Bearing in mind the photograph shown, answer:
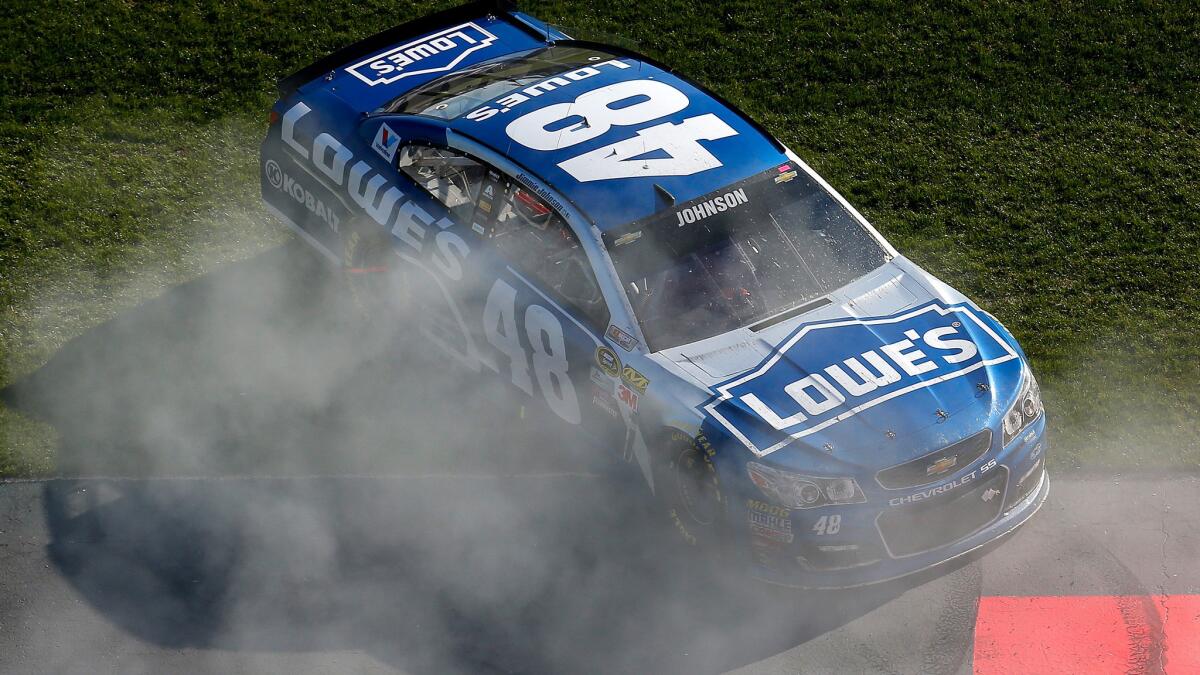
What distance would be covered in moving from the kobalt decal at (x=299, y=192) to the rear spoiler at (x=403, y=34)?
0.46m

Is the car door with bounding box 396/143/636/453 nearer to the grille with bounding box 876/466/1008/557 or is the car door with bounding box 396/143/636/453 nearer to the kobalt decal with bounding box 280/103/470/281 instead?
the kobalt decal with bounding box 280/103/470/281

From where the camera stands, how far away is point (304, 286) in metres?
7.86

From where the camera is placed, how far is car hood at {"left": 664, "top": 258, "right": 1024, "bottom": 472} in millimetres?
5426

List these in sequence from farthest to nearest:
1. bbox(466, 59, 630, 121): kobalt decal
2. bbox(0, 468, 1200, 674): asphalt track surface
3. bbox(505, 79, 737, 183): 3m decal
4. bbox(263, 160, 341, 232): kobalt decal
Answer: bbox(263, 160, 341, 232): kobalt decal, bbox(466, 59, 630, 121): kobalt decal, bbox(505, 79, 737, 183): 3m decal, bbox(0, 468, 1200, 674): asphalt track surface

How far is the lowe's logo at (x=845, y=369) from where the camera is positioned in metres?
5.50

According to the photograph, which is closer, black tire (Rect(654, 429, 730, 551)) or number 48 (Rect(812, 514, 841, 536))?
number 48 (Rect(812, 514, 841, 536))

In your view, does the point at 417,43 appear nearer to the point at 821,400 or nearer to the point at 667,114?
the point at 667,114

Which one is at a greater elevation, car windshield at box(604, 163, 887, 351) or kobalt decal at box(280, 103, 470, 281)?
car windshield at box(604, 163, 887, 351)

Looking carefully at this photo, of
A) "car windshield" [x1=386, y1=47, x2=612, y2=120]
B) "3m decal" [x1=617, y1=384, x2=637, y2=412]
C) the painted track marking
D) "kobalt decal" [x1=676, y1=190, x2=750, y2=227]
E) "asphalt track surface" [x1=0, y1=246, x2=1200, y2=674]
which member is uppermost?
"kobalt decal" [x1=676, y1=190, x2=750, y2=227]

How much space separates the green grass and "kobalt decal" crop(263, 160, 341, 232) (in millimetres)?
750

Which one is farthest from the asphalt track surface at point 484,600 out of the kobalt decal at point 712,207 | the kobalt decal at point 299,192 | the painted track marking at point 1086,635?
the kobalt decal at point 299,192

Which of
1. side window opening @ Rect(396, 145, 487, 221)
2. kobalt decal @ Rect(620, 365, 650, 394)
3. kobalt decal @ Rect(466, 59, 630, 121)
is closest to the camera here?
kobalt decal @ Rect(620, 365, 650, 394)

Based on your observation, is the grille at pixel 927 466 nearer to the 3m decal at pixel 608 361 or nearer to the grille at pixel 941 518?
the grille at pixel 941 518

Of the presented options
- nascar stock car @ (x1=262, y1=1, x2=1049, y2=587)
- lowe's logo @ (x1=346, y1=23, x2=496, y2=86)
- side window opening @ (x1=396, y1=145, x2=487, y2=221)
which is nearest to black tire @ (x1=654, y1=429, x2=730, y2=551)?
nascar stock car @ (x1=262, y1=1, x2=1049, y2=587)
